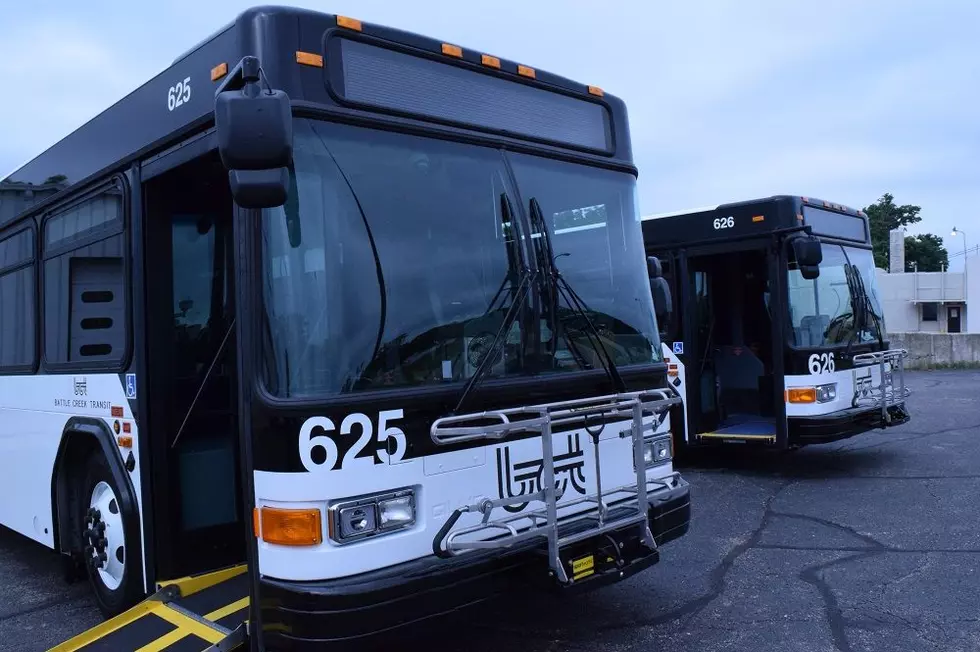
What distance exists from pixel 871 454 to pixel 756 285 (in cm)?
231

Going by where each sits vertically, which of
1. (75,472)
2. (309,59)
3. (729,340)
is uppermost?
(309,59)

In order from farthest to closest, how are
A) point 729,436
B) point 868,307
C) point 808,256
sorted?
1. point 868,307
2. point 729,436
3. point 808,256

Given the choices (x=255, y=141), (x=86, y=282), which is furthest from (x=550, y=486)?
(x=86, y=282)

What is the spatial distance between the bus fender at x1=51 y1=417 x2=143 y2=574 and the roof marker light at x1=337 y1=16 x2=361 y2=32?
252 cm

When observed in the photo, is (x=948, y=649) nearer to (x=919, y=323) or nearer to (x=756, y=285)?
(x=756, y=285)

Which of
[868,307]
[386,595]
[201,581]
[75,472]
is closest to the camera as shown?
[386,595]

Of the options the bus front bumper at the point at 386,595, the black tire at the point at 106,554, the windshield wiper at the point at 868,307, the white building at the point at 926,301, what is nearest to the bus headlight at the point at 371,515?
the bus front bumper at the point at 386,595

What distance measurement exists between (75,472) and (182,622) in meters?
1.65

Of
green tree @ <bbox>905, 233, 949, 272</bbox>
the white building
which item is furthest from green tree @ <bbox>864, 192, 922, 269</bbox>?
the white building

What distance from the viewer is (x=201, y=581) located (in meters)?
4.30

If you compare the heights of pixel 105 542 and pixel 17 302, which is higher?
pixel 17 302

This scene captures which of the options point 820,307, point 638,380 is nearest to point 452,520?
point 638,380

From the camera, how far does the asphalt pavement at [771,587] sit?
429 cm

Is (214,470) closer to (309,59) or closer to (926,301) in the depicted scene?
(309,59)
